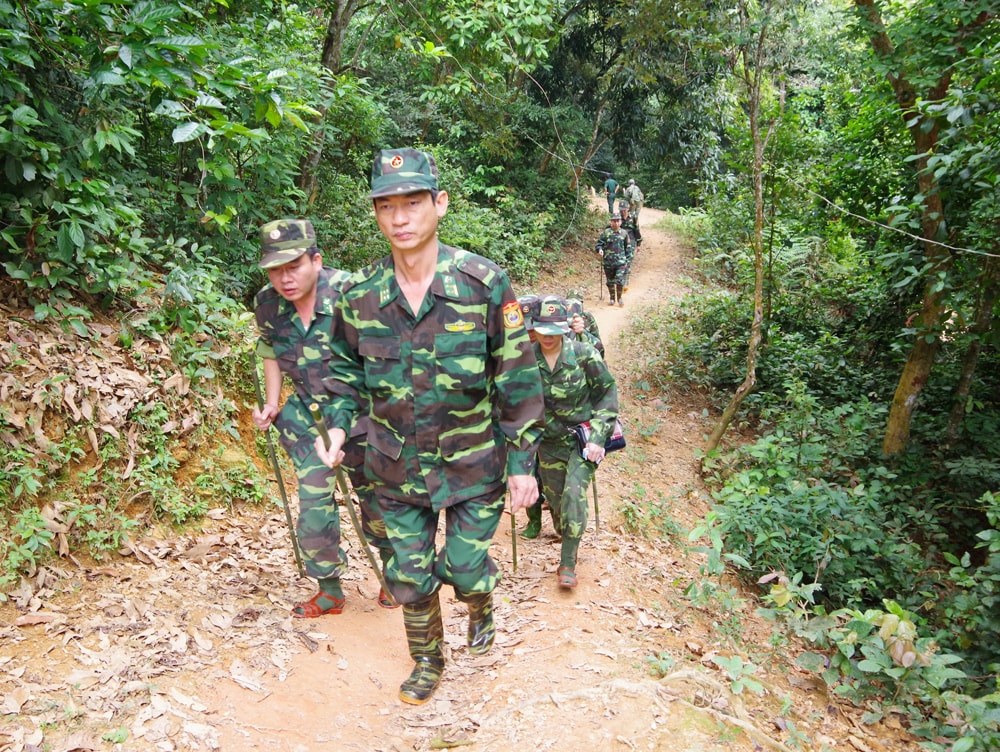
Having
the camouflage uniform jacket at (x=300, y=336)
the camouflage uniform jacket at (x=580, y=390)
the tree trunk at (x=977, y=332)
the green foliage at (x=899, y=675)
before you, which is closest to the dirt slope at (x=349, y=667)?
the green foliage at (x=899, y=675)

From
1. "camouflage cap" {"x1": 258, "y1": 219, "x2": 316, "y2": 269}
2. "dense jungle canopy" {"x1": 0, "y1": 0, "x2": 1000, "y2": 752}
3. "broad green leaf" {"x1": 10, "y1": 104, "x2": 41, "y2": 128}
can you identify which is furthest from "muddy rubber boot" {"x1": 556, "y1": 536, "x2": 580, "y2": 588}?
"broad green leaf" {"x1": 10, "y1": 104, "x2": 41, "y2": 128}

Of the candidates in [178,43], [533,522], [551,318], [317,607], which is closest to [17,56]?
[178,43]

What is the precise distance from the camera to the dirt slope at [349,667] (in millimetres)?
3453

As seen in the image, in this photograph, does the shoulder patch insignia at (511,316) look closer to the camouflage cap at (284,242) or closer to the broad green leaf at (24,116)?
the camouflage cap at (284,242)

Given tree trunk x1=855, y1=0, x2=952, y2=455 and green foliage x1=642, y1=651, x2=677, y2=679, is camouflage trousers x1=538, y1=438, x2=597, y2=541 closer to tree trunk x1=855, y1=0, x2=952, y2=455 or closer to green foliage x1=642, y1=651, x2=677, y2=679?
green foliage x1=642, y1=651, x2=677, y2=679

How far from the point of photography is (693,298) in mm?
14336

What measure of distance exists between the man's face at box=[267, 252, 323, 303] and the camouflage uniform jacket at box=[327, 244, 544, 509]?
0.92m

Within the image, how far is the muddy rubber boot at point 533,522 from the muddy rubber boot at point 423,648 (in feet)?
8.21

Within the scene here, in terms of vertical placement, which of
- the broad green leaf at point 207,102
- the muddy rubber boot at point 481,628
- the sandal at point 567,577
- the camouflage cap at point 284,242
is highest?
the broad green leaf at point 207,102

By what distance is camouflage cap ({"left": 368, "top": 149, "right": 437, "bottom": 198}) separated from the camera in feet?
10.4

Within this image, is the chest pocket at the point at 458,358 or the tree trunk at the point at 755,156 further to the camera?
the tree trunk at the point at 755,156

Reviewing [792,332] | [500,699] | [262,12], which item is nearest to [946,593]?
[500,699]

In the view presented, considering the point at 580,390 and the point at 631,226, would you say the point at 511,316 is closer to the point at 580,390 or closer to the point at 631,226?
the point at 580,390

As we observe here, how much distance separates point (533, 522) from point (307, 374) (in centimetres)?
277
